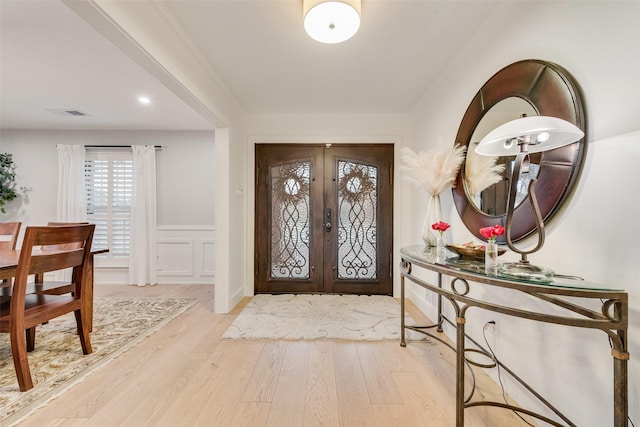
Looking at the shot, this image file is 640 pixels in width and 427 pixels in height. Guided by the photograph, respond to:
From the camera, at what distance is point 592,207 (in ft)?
3.67

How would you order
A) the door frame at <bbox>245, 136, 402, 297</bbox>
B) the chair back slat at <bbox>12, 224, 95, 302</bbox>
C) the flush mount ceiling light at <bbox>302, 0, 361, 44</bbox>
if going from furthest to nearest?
the door frame at <bbox>245, 136, 402, 297</bbox>
the chair back slat at <bbox>12, 224, 95, 302</bbox>
the flush mount ceiling light at <bbox>302, 0, 361, 44</bbox>

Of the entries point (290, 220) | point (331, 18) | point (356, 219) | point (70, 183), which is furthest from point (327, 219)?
point (70, 183)

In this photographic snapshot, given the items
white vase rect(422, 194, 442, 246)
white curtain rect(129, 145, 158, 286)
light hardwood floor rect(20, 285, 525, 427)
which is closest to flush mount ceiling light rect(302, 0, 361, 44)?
white vase rect(422, 194, 442, 246)

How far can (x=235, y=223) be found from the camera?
322 centimetres

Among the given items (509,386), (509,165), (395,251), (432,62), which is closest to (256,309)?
(395,251)

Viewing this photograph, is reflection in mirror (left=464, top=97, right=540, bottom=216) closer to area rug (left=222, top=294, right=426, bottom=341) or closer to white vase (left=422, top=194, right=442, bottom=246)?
white vase (left=422, top=194, right=442, bottom=246)

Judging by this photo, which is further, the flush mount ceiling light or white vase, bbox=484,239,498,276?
the flush mount ceiling light

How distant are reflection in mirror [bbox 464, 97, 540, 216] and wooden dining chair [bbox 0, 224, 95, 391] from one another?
2.90m

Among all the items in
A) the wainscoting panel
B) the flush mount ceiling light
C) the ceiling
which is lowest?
the wainscoting panel

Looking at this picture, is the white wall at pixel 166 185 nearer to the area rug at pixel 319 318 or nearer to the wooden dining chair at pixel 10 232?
the area rug at pixel 319 318

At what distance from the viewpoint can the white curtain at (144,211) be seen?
13.4ft

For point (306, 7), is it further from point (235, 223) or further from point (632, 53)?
point (235, 223)

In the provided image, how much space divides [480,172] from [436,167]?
310 millimetres

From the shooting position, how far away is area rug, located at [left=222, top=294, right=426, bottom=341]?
2.38 m
